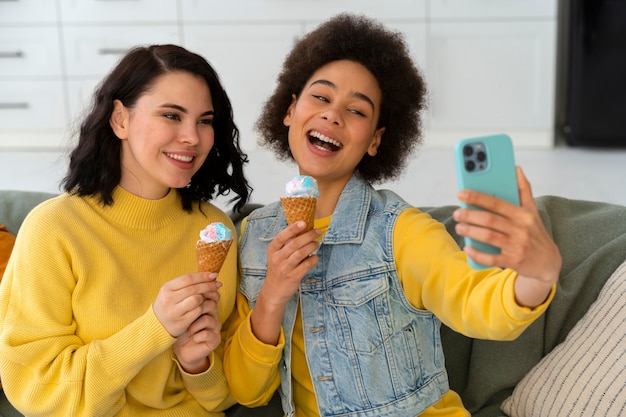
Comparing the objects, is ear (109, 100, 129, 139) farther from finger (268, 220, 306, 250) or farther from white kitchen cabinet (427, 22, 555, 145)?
white kitchen cabinet (427, 22, 555, 145)

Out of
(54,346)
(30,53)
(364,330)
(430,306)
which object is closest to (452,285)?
(430,306)

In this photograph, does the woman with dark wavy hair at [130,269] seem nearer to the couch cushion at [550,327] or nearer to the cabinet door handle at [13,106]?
the couch cushion at [550,327]

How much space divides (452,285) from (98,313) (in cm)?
62

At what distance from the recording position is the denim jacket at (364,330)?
1.38m

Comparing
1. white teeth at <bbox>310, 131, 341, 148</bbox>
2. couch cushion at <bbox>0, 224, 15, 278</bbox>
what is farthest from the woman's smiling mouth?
couch cushion at <bbox>0, 224, 15, 278</bbox>

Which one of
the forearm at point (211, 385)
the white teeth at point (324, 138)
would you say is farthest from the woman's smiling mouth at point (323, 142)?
the forearm at point (211, 385)

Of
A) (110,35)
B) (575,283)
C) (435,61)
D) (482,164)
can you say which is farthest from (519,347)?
(110,35)

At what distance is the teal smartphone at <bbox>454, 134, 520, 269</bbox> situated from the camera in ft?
3.32

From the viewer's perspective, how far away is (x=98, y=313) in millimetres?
1385

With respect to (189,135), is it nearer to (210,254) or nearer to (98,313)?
(210,254)

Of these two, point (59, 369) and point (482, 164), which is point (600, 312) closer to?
point (482, 164)

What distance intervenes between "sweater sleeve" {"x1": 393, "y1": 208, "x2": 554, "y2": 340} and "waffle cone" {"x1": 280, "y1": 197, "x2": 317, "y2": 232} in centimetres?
17

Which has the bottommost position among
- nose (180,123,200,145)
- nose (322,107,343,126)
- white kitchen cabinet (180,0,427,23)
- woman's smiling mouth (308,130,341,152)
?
woman's smiling mouth (308,130,341,152)

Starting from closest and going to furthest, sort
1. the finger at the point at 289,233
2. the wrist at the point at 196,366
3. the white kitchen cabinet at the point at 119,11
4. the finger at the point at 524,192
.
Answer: the finger at the point at 524,192
the finger at the point at 289,233
the wrist at the point at 196,366
the white kitchen cabinet at the point at 119,11
